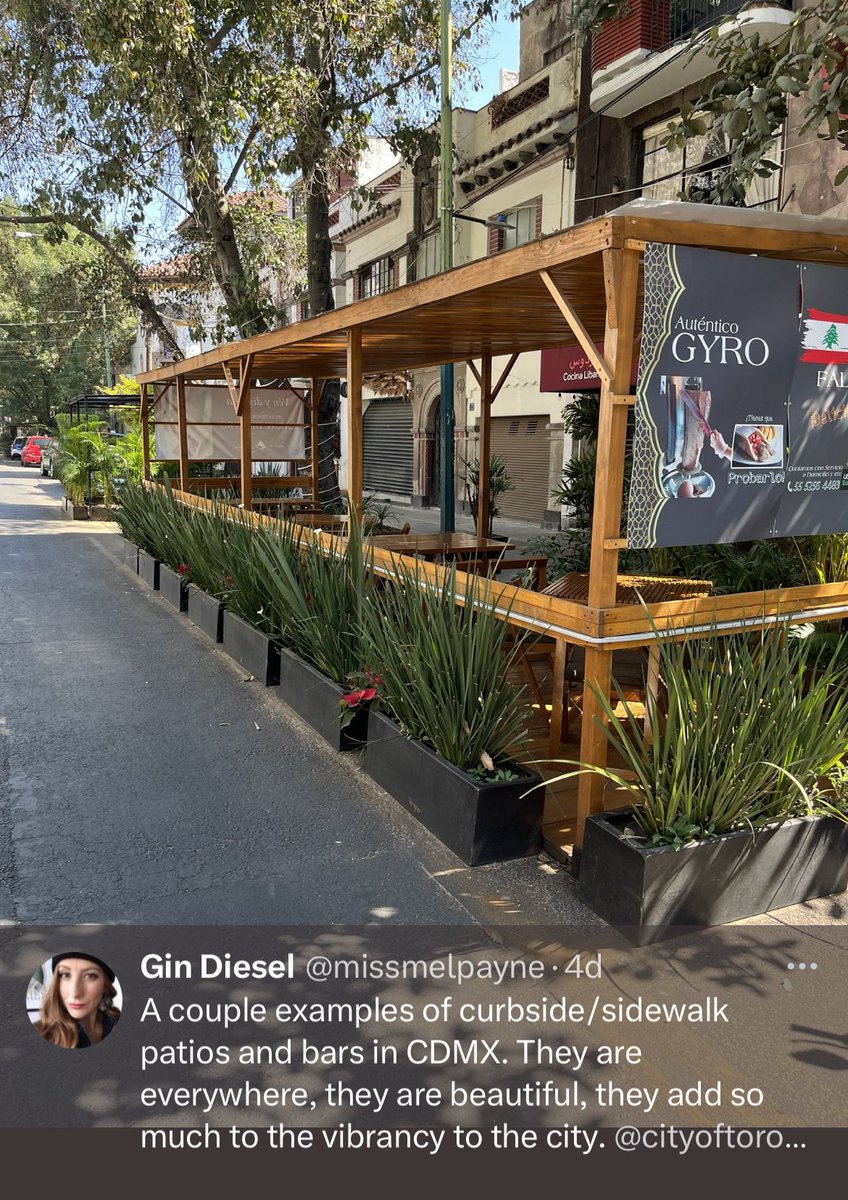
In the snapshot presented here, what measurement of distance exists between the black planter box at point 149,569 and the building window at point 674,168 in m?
8.52

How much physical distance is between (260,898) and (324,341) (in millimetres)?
5405

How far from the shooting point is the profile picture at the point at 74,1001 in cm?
290

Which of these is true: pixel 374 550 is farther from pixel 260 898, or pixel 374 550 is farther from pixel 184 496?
pixel 184 496

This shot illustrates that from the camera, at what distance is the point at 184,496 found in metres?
11.6

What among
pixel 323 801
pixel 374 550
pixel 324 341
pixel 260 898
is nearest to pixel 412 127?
pixel 324 341

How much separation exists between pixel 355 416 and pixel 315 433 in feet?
22.4

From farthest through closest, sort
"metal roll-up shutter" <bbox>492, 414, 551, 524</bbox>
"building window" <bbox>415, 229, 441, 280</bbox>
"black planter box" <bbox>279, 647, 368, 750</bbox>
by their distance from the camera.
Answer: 1. "building window" <bbox>415, 229, 441, 280</bbox>
2. "metal roll-up shutter" <bbox>492, 414, 551, 524</bbox>
3. "black planter box" <bbox>279, 647, 368, 750</bbox>

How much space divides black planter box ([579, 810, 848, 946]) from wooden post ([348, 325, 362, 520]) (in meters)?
3.18

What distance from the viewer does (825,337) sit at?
4.00 m

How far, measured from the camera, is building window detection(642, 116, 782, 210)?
12.3 metres
